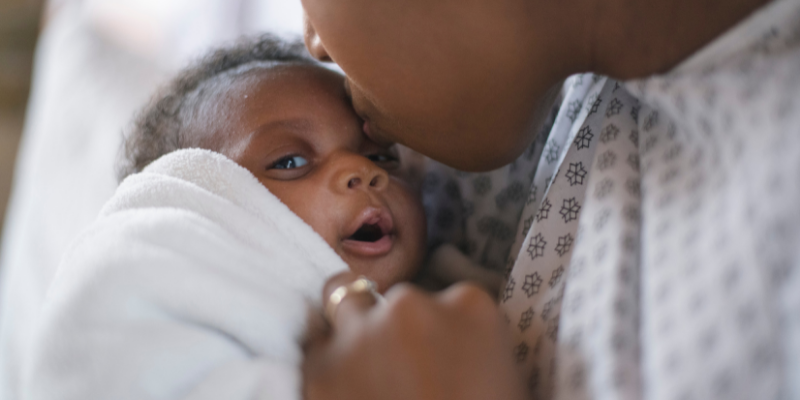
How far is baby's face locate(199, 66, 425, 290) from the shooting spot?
86 centimetres

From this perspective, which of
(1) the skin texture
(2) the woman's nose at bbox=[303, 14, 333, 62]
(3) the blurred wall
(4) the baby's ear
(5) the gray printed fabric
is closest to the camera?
(5) the gray printed fabric

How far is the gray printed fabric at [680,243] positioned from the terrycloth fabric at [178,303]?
28cm

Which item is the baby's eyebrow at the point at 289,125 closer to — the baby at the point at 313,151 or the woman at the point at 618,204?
the baby at the point at 313,151

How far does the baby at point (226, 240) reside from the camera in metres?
0.60

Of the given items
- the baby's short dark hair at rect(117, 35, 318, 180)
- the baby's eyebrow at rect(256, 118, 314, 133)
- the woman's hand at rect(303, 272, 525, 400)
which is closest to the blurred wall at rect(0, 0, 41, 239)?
the baby's short dark hair at rect(117, 35, 318, 180)

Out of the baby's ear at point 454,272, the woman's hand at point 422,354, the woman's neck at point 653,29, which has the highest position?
the woman's neck at point 653,29

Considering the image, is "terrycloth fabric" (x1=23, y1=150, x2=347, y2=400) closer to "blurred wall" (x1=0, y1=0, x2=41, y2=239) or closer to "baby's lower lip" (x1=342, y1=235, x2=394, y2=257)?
"baby's lower lip" (x1=342, y1=235, x2=394, y2=257)

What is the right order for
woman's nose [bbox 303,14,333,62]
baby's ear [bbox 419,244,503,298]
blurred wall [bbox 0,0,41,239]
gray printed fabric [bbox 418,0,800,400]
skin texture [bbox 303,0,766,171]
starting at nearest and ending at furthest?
gray printed fabric [bbox 418,0,800,400] < skin texture [bbox 303,0,766,171] < woman's nose [bbox 303,14,333,62] < baby's ear [bbox 419,244,503,298] < blurred wall [bbox 0,0,41,239]

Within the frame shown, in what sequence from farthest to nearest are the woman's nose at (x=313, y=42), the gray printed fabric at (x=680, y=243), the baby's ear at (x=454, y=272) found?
the baby's ear at (x=454, y=272) → the woman's nose at (x=313, y=42) → the gray printed fabric at (x=680, y=243)

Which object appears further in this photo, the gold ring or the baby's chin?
the baby's chin

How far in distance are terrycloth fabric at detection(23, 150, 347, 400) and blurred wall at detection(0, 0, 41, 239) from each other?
235cm

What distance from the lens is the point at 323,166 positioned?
899 mm

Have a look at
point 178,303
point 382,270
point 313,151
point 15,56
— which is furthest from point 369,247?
point 15,56

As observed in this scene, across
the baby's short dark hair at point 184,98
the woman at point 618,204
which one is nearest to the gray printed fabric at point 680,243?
the woman at point 618,204
